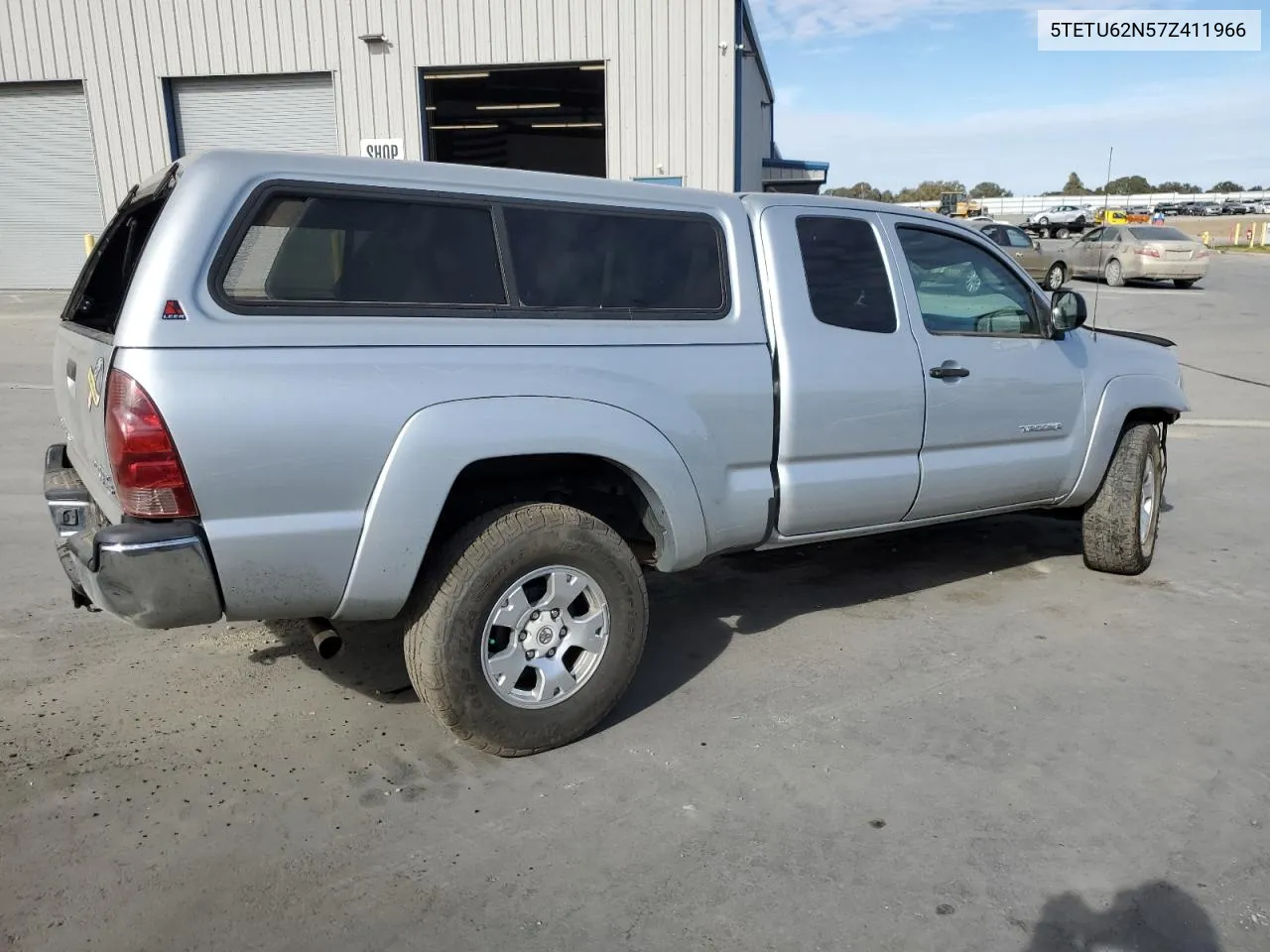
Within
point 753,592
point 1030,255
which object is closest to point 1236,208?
point 1030,255

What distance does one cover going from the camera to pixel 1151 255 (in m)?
24.3

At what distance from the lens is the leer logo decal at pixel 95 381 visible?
2.93m

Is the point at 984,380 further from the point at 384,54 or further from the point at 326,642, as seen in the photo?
the point at 384,54

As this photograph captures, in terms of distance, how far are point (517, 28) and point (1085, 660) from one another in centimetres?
1598

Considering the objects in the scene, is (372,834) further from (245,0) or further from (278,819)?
(245,0)

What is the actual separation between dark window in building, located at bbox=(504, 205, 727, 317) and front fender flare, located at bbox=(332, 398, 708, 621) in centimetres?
43

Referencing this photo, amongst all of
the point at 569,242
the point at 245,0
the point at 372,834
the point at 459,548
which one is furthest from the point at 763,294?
the point at 245,0

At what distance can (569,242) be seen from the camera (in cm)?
358

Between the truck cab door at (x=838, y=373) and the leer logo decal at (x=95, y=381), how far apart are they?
2.34 metres

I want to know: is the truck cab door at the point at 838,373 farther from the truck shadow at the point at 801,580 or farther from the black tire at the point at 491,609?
the black tire at the point at 491,609

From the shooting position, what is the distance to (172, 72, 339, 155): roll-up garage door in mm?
18266

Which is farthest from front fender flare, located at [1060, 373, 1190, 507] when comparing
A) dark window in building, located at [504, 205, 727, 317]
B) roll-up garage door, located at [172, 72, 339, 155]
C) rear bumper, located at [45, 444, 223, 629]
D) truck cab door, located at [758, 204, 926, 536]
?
roll-up garage door, located at [172, 72, 339, 155]

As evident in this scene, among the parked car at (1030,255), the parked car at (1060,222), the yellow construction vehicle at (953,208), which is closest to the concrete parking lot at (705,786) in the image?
the parked car at (1030,255)

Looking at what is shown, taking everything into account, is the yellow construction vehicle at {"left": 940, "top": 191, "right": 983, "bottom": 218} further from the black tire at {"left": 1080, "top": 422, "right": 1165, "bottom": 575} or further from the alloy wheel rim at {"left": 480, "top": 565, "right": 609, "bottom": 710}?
the alloy wheel rim at {"left": 480, "top": 565, "right": 609, "bottom": 710}
